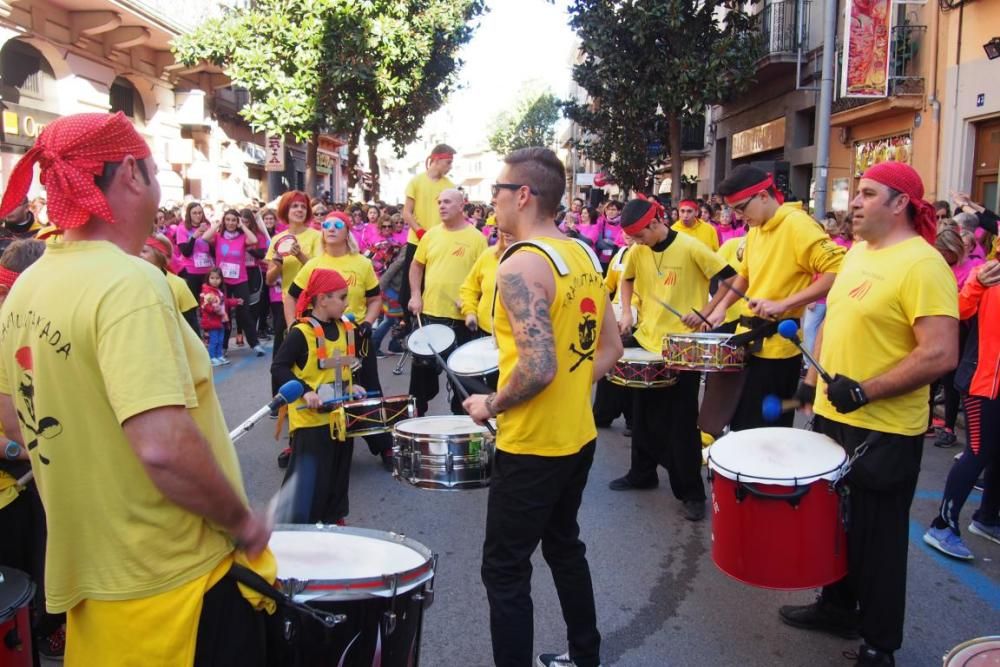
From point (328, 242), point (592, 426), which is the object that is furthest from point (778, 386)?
point (328, 242)

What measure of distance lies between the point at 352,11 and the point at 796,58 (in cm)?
1132

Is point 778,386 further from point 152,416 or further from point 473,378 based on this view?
point 152,416

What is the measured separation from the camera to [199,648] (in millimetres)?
1905

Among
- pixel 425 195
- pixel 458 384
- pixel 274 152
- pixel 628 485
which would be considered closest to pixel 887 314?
pixel 458 384

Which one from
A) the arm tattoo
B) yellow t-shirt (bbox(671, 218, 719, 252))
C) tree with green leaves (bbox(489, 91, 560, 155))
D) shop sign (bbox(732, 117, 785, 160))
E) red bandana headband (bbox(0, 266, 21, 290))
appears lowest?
the arm tattoo

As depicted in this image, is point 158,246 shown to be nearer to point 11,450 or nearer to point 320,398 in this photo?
point 320,398

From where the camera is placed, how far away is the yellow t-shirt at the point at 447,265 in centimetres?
718

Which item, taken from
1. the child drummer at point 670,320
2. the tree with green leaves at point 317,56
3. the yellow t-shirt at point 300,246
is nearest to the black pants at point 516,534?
the child drummer at point 670,320

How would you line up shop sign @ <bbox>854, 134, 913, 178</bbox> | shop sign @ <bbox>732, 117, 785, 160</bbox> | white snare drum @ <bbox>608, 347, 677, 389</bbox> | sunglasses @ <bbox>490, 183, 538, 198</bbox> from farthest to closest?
1. shop sign @ <bbox>732, 117, 785, 160</bbox>
2. shop sign @ <bbox>854, 134, 913, 178</bbox>
3. white snare drum @ <bbox>608, 347, 677, 389</bbox>
4. sunglasses @ <bbox>490, 183, 538, 198</bbox>

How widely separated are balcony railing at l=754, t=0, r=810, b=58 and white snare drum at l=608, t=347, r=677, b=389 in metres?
18.1

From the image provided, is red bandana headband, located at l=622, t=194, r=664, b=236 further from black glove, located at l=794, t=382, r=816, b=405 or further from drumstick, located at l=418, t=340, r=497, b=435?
black glove, located at l=794, t=382, r=816, b=405

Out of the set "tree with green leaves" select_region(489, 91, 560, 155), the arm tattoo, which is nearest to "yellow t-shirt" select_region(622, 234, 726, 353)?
the arm tattoo

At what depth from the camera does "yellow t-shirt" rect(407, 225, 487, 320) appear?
23.6 ft

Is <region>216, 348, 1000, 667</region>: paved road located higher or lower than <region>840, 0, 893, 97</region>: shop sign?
lower
